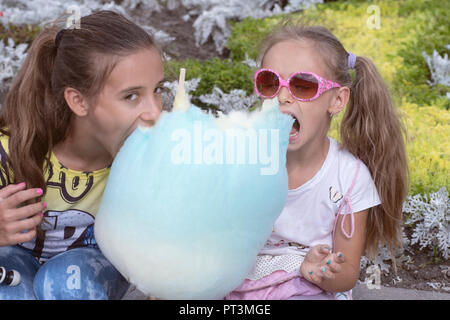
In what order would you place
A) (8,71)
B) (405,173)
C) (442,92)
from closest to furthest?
(405,173) → (442,92) → (8,71)

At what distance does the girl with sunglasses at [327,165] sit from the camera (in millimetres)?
1955

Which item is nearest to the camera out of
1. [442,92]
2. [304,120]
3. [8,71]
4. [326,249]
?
[326,249]

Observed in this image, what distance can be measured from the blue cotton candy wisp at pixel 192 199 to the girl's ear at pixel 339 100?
0.59 meters

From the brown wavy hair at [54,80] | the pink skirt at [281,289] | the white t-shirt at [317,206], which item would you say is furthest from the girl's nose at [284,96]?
the pink skirt at [281,289]

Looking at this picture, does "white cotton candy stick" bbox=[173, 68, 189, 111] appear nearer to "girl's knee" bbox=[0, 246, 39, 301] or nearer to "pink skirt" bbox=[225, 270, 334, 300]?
"pink skirt" bbox=[225, 270, 334, 300]

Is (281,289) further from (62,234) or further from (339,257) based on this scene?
(62,234)

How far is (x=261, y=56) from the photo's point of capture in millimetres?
2178

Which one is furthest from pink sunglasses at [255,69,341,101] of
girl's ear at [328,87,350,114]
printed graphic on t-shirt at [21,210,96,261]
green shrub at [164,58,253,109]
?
green shrub at [164,58,253,109]

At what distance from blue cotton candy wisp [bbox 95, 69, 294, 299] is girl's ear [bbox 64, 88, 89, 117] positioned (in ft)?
1.45

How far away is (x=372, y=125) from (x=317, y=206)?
37 centimetres

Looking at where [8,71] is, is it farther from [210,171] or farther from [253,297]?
[210,171]

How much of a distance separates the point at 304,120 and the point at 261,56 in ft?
1.25
